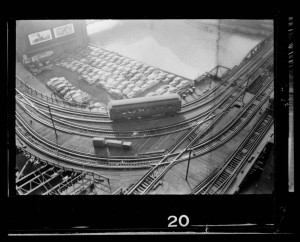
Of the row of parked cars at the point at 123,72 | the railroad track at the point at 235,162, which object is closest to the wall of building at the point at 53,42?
the row of parked cars at the point at 123,72

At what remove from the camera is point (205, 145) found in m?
10.5

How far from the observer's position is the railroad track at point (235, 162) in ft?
29.0

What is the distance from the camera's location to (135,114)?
11.3m

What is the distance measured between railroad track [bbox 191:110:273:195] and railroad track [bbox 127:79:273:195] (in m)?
0.58

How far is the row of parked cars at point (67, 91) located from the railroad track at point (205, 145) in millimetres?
5300

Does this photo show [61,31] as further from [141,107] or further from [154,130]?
[154,130]

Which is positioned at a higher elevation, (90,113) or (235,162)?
(90,113)

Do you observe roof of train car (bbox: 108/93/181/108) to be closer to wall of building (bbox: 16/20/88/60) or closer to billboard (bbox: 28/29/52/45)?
wall of building (bbox: 16/20/88/60)

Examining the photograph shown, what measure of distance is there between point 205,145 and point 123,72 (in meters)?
A: 4.65

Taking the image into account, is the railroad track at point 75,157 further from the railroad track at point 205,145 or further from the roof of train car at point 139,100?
the roof of train car at point 139,100

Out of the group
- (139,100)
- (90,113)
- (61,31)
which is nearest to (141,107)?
(139,100)

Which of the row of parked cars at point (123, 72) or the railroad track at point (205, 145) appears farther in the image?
the row of parked cars at point (123, 72)
